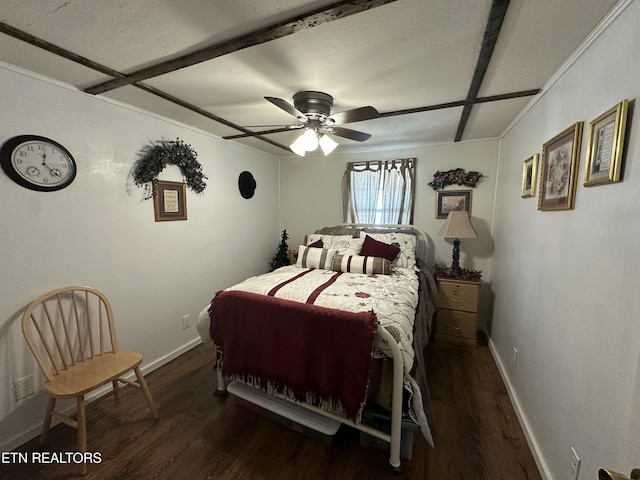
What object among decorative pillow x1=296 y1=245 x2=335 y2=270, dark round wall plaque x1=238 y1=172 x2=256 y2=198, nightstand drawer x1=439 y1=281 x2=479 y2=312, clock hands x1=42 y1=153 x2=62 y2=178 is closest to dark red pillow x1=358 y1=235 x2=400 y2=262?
decorative pillow x1=296 y1=245 x2=335 y2=270

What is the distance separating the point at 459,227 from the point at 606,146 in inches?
69.6

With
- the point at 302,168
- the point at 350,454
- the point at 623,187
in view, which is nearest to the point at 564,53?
the point at 623,187

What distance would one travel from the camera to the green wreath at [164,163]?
218 centimetres

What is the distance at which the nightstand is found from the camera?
269 cm

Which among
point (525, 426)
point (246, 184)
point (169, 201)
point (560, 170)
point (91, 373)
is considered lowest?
point (525, 426)

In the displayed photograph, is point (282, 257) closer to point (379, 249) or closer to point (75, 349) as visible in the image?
point (379, 249)

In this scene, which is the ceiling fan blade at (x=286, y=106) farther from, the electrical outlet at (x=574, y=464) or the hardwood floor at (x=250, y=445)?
the electrical outlet at (x=574, y=464)

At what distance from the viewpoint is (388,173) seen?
3.38m

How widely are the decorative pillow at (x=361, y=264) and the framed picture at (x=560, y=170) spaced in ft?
4.20

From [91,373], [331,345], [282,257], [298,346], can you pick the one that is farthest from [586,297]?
[282,257]

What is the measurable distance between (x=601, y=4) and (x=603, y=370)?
1.39m

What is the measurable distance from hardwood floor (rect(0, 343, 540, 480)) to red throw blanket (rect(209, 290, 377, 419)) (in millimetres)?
328

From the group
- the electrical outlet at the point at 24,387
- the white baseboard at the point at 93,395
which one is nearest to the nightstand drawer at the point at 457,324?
the white baseboard at the point at 93,395

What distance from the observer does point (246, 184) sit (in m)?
3.38
